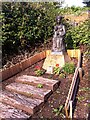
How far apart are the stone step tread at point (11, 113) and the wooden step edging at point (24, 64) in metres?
1.90

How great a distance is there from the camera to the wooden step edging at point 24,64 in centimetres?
774

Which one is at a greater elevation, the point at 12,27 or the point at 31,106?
the point at 12,27

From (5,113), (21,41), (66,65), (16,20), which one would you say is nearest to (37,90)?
(5,113)

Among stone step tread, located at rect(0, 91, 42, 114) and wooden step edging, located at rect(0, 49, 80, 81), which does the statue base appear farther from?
stone step tread, located at rect(0, 91, 42, 114)

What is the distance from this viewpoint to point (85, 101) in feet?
20.3

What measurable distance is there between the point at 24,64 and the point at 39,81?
1648 millimetres

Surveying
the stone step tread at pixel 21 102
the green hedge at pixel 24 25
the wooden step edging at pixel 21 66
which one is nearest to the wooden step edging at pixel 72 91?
the stone step tread at pixel 21 102

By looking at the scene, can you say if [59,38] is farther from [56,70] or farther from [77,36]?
[77,36]

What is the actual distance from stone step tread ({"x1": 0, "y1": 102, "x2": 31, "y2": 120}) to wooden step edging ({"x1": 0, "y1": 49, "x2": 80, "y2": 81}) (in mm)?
1898

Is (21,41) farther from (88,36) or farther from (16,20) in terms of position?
(88,36)

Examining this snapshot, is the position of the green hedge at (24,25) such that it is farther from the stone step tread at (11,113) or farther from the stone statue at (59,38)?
the stone step tread at (11,113)

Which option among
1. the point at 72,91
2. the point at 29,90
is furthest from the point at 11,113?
the point at 72,91

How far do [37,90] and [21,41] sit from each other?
4027mm

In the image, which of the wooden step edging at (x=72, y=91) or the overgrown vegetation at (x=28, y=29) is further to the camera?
the overgrown vegetation at (x=28, y=29)
